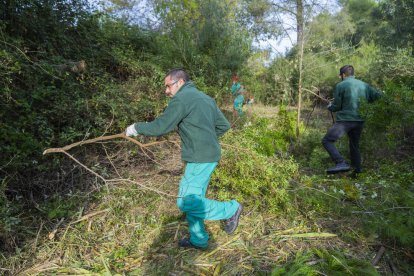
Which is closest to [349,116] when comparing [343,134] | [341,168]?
[343,134]

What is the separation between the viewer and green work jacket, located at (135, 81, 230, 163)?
286 cm

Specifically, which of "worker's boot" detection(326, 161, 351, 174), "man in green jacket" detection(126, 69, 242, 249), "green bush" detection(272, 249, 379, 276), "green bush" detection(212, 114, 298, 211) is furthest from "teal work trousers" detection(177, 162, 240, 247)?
"worker's boot" detection(326, 161, 351, 174)

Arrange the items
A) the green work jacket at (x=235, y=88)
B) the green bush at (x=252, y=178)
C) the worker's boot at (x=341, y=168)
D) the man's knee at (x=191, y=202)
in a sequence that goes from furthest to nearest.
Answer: the green work jacket at (x=235, y=88) → the worker's boot at (x=341, y=168) → the green bush at (x=252, y=178) → the man's knee at (x=191, y=202)

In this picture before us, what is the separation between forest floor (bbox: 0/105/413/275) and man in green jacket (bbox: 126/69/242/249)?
0.38m

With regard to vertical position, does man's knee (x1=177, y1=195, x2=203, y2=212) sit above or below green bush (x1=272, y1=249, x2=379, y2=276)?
above

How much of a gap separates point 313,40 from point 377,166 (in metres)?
3.41

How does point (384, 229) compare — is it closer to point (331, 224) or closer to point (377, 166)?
point (331, 224)

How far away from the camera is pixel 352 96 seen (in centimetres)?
488

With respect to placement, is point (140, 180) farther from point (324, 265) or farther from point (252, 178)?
point (324, 265)

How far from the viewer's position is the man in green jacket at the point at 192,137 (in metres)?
2.88

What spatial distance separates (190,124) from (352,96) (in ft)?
10.9

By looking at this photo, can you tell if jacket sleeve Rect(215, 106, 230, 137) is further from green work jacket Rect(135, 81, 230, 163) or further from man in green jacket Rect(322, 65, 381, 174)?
man in green jacket Rect(322, 65, 381, 174)

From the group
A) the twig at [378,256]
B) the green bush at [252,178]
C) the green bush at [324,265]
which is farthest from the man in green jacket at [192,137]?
the twig at [378,256]

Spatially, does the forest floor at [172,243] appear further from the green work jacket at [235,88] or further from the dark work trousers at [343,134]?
the green work jacket at [235,88]
